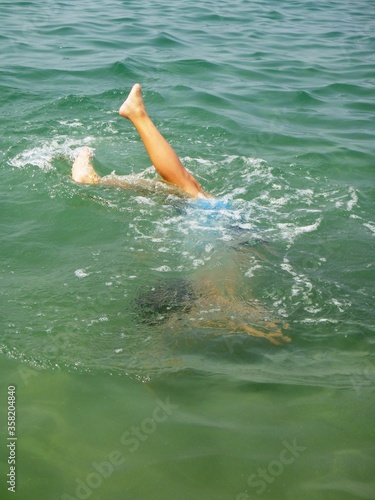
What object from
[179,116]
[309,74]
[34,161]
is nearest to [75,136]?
[34,161]

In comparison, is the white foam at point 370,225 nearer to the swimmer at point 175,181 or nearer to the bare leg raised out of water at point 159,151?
the swimmer at point 175,181

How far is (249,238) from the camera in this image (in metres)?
5.59

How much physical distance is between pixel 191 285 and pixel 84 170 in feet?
6.68

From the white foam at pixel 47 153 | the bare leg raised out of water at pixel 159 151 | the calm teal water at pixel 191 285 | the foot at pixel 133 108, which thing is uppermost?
the foot at pixel 133 108

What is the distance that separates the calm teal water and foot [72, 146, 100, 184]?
17cm

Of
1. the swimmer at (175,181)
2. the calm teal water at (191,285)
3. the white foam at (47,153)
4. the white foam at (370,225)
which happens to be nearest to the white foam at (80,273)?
the calm teal water at (191,285)

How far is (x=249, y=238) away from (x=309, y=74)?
20.3 feet

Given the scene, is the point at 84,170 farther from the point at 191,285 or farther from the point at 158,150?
the point at 191,285

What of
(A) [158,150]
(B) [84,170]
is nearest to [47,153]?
(B) [84,170]

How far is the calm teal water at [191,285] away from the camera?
3.24 metres

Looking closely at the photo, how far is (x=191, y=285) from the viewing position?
4.87 m

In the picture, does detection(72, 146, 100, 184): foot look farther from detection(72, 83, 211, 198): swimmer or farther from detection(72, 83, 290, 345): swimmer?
detection(72, 83, 211, 198): swimmer

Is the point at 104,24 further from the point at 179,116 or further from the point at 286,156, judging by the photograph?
the point at 286,156

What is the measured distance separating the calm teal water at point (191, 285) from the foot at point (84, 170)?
0.56 ft
